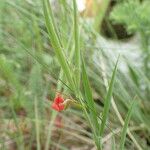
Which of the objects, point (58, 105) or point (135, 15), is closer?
point (58, 105)

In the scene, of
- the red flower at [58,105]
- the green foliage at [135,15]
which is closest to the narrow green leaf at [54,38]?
the red flower at [58,105]

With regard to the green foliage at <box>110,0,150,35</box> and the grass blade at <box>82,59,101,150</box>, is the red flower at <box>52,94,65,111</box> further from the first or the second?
the green foliage at <box>110,0,150,35</box>

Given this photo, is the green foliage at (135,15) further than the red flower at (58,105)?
Yes

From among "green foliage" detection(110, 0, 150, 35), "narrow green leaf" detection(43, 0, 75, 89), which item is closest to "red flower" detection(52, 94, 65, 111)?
"narrow green leaf" detection(43, 0, 75, 89)

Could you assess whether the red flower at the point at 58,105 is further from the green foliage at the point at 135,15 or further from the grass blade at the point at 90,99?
the green foliage at the point at 135,15

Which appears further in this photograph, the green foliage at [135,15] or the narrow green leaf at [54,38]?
the green foliage at [135,15]

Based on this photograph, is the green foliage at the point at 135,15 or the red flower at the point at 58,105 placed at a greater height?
the red flower at the point at 58,105

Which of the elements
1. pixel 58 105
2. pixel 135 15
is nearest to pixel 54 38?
pixel 58 105

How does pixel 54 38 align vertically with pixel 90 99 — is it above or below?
above

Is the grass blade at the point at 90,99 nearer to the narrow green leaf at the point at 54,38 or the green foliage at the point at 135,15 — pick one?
the narrow green leaf at the point at 54,38

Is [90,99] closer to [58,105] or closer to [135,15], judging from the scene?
→ [58,105]

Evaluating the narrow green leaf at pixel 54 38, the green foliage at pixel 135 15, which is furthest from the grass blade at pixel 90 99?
the green foliage at pixel 135 15

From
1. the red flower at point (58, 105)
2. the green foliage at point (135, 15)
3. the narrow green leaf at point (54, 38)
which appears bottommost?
the green foliage at point (135, 15)
